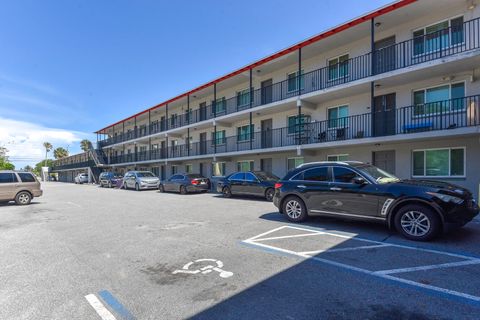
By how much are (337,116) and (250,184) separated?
20.8 feet

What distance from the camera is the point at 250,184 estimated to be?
14438mm

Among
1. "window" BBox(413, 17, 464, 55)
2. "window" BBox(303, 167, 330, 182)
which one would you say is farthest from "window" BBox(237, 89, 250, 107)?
"window" BBox(303, 167, 330, 182)

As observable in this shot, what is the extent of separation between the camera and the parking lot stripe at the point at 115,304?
121 inches

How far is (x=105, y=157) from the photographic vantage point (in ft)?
139

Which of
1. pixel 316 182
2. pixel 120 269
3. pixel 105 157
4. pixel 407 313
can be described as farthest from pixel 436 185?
pixel 105 157

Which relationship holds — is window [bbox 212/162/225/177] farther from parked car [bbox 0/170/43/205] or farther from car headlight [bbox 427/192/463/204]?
car headlight [bbox 427/192/463/204]

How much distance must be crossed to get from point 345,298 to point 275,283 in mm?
929

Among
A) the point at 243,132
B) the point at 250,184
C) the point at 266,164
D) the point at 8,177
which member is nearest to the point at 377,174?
the point at 250,184

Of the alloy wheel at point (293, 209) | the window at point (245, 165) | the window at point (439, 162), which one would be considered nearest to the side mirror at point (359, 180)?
the alloy wheel at point (293, 209)

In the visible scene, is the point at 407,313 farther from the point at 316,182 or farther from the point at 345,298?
the point at 316,182

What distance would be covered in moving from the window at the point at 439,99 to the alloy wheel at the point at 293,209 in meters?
7.64

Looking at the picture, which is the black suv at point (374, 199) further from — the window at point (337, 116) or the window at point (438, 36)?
the window at point (438, 36)

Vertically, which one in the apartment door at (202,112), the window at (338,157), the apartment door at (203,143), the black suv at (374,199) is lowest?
the black suv at (374,199)

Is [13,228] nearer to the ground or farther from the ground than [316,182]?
nearer to the ground
